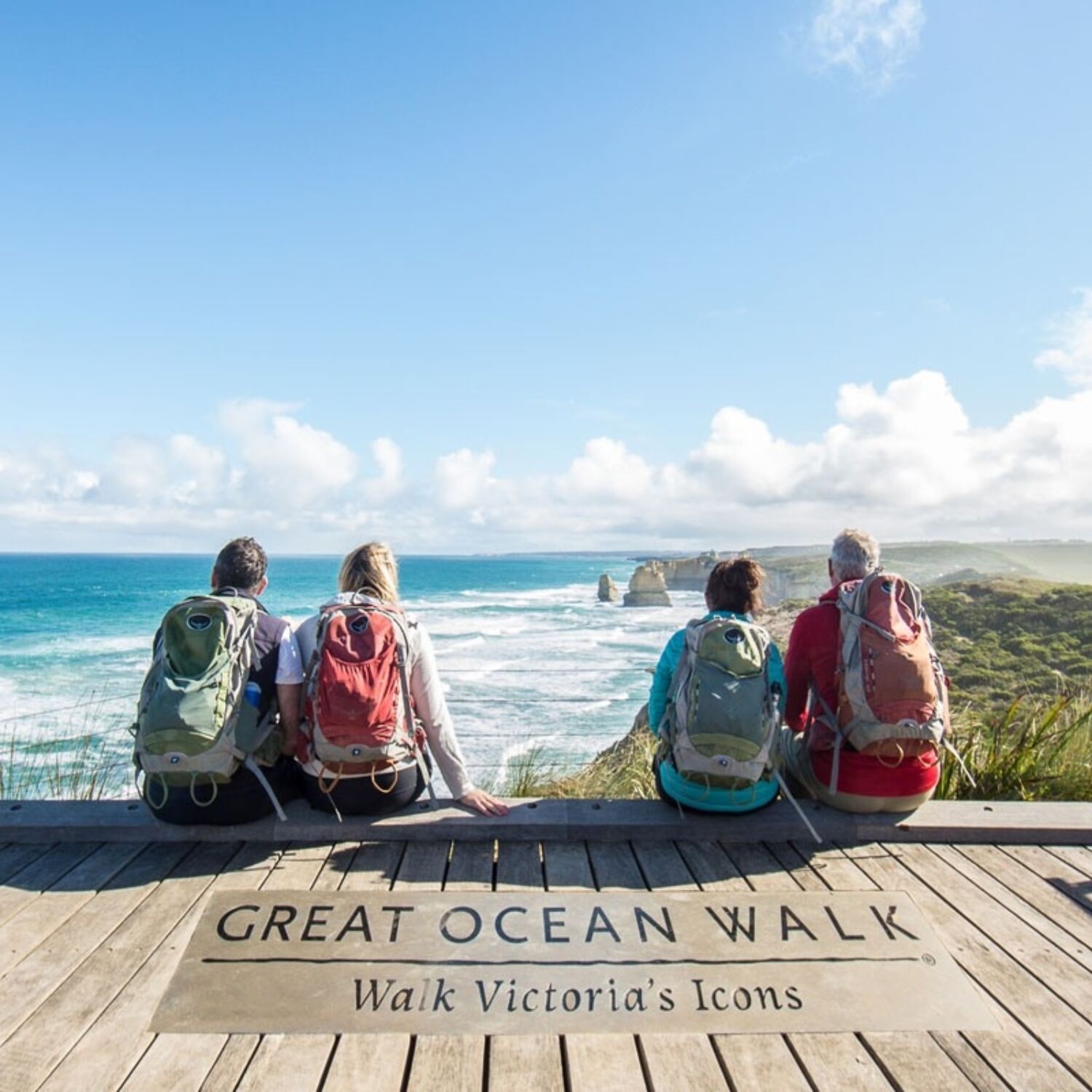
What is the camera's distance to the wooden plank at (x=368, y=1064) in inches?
75.8

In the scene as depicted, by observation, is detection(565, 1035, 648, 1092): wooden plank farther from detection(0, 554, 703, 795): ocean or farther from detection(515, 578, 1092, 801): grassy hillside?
detection(0, 554, 703, 795): ocean

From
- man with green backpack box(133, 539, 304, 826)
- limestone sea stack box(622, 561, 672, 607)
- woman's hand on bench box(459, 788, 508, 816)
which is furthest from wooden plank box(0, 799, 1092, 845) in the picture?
limestone sea stack box(622, 561, 672, 607)

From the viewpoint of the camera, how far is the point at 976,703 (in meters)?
8.23

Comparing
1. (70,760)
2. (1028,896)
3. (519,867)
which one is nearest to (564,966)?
(519,867)

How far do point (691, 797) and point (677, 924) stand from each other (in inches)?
30.3

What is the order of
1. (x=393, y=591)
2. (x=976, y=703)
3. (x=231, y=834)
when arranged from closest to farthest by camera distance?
(x=231, y=834), (x=393, y=591), (x=976, y=703)

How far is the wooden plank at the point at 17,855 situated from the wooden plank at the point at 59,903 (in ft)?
0.68

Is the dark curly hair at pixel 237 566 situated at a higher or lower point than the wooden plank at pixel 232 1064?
higher

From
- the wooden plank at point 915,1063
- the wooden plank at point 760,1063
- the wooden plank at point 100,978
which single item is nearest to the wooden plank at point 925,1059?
the wooden plank at point 915,1063

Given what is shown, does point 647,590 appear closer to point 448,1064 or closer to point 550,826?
point 550,826

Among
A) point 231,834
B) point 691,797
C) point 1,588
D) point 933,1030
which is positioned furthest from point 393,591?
point 1,588

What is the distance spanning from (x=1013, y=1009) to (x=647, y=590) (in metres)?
60.8

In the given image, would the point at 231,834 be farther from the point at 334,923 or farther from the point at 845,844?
the point at 845,844

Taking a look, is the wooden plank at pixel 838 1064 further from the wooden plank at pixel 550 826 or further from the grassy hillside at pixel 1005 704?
the grassy hillside at pixel 1005 704
